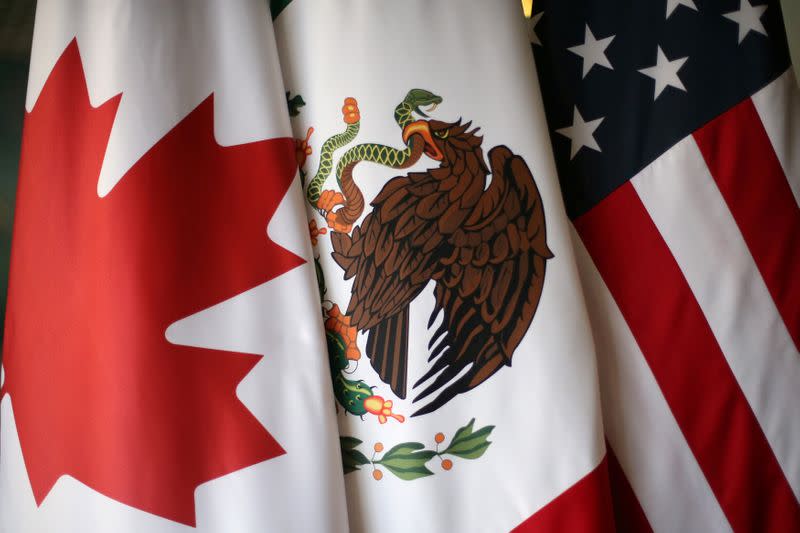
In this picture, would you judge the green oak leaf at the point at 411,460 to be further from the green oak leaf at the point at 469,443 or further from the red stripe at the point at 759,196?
the red stripe at the point at 759,196

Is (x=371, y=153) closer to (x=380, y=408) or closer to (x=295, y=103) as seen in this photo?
(x=295, y=103)

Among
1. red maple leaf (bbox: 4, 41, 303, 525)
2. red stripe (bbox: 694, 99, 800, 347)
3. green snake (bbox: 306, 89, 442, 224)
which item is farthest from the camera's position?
red stripe (bbox: 694, 99, 800, 347)

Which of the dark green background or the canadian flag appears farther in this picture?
the dark green background

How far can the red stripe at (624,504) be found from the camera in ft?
2.73

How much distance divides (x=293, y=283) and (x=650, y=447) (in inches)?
22.1

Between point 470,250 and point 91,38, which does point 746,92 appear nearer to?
point 470,250

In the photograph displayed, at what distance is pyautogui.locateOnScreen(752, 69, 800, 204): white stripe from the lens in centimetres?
87

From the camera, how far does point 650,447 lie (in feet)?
2.75

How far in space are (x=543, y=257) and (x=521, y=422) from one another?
215mm

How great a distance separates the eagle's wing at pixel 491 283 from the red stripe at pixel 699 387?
0.19 m

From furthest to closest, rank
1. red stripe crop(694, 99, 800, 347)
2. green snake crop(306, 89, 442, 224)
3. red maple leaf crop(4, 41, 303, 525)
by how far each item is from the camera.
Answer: red stripe crop(694, 99, 800, 347) < green snake crop(306, 89, 442, 224) < red maple leaf crop(4, 41, 303, 525)

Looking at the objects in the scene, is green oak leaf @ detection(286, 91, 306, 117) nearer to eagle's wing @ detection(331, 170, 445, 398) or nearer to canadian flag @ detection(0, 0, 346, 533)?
canadian flag @ detection(0, 0, 346, 533)

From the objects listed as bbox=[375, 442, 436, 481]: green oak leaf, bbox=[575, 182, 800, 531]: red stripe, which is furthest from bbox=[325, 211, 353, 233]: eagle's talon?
bbox=[575, 182, 800, 531]: red stripe

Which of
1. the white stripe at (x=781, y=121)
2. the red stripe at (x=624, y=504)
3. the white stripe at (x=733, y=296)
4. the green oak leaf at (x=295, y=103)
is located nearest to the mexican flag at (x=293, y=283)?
the green oak leaf at (x=295, y=103)
